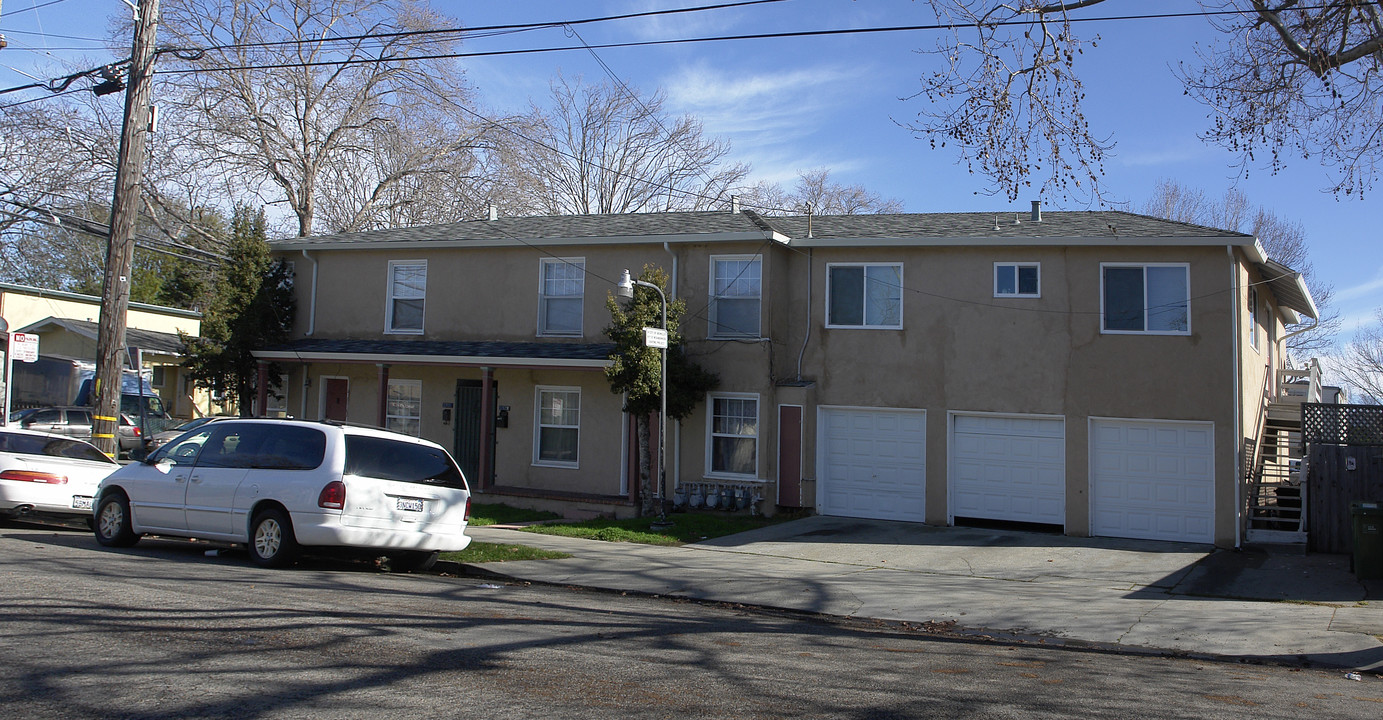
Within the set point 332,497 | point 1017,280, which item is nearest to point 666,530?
point 332,497

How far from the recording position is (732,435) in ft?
60.1

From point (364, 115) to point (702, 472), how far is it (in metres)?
21.1

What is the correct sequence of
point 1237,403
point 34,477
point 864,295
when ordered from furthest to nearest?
point 864,295
point 1237,403
point 34,477

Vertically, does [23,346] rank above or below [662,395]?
above

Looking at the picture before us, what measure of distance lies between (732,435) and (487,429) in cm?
486

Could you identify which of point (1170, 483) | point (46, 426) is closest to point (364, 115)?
point (46, 426)

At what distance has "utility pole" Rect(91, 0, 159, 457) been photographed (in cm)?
1500

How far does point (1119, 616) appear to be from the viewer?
401 inches

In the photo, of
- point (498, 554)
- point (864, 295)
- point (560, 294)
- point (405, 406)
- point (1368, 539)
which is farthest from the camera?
point (405, 406)

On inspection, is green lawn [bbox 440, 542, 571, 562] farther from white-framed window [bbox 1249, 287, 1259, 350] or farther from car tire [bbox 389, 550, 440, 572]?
white-framed window [bbox 1249, 287, 1259, 350]

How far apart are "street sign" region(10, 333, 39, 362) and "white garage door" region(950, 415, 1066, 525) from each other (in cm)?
1611

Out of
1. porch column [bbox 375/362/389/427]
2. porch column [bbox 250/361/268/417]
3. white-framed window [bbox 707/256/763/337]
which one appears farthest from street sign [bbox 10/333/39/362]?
white-framed window [bbox 707/256/763/337]

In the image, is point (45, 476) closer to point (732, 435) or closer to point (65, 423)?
point (732, 435)

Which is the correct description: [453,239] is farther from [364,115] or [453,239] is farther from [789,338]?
[364,115]
